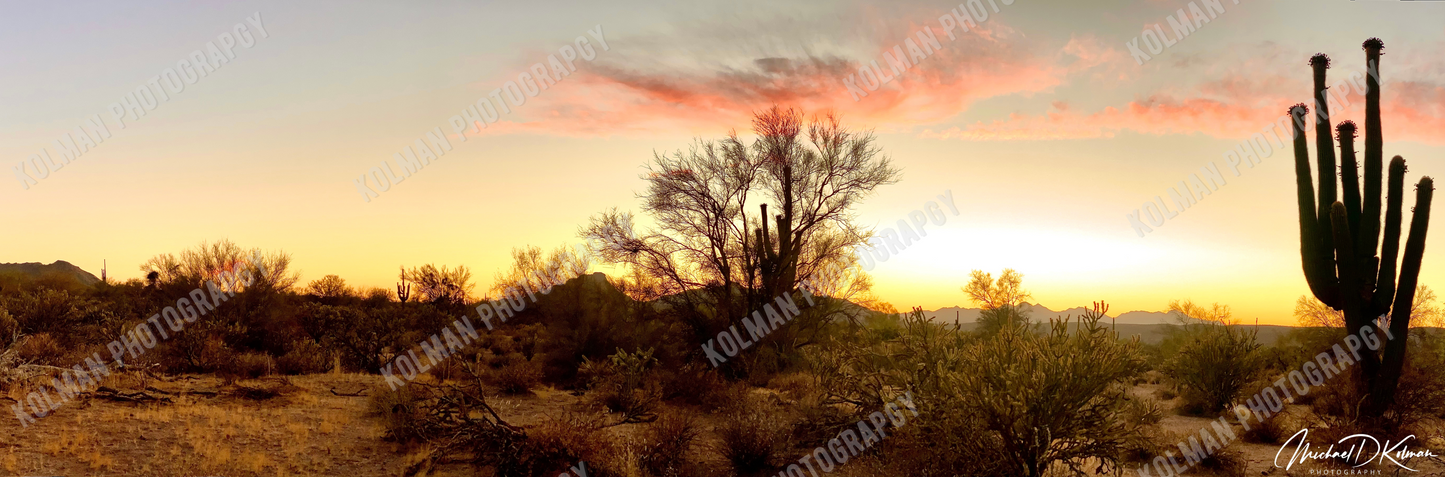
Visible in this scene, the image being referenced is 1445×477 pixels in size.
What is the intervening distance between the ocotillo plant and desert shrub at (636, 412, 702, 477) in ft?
36.8

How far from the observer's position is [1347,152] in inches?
489

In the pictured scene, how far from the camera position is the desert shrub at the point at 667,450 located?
9.30 meters

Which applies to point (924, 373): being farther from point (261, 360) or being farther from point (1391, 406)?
point (261, 360)

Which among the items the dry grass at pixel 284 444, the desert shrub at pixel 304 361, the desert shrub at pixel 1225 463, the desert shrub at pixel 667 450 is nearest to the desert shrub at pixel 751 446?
the dry grass at pixel 284 444

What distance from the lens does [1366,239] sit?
11.9m

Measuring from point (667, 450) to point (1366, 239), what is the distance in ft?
39.7

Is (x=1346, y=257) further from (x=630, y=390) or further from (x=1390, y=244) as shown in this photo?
(x=630, y=390)

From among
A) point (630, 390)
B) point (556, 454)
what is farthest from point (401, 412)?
point (630, 390)

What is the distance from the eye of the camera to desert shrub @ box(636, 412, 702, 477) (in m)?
9.30

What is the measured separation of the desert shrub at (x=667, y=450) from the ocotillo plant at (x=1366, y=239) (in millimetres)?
11203

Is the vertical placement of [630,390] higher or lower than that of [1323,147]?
higher

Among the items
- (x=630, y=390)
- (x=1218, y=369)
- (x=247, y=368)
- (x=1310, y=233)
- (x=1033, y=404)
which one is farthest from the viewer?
(x=247, y=368)

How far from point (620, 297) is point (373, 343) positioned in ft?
23.2

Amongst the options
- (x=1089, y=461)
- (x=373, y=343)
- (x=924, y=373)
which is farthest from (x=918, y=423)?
(x=373, y=343)
